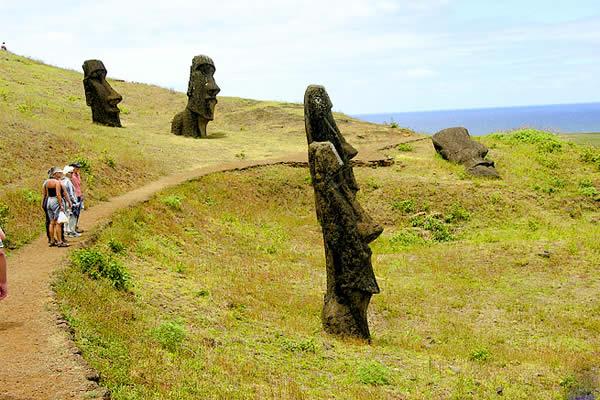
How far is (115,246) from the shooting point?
15.8 meters

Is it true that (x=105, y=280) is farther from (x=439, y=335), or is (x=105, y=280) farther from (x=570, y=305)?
(x=570, y=305)

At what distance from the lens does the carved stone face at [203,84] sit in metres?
34.7

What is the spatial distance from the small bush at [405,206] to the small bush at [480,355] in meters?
12.8

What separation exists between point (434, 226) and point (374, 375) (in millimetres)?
14242

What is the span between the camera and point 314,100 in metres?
19.8

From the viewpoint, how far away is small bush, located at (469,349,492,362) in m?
13.1

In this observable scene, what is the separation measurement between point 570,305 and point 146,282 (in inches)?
447

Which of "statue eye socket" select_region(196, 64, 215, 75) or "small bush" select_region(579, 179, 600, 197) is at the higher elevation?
"statue eye socket" select_region(196, 64, 215, 75)

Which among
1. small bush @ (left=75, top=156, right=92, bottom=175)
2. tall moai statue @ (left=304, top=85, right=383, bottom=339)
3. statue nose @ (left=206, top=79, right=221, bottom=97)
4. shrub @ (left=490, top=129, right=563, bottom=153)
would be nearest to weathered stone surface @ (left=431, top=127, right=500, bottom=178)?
shrub @ (left=490, top=129, right=563, bottom=153)

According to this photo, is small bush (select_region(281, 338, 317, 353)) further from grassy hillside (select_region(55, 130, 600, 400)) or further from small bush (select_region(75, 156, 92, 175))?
small bush (select_region(75, 156, 92, 175))

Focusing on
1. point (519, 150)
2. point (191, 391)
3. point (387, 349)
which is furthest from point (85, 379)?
point (519, 150)

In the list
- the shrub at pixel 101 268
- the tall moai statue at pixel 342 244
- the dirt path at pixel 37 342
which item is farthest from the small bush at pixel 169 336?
the tall moai statue at pixel 342 244

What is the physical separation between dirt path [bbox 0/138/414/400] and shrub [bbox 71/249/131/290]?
0.46 m

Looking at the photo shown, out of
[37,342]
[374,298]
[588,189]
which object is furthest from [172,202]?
[588,189]
